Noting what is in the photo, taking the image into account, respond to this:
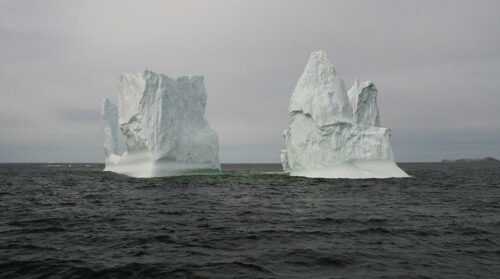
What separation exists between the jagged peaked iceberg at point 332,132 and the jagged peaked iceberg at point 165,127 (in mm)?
12273

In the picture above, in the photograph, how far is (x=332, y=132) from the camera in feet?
113

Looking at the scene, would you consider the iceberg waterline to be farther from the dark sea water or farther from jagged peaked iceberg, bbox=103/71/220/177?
the dark sea water

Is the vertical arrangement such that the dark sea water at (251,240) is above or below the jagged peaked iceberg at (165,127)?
below

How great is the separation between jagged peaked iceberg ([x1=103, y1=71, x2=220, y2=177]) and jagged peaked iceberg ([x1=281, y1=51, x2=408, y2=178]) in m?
12.3

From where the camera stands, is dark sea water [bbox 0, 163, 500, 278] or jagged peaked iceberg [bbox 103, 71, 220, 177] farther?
Answer: jagged peaked iceberg [bbox 103, 71, 220, 177]

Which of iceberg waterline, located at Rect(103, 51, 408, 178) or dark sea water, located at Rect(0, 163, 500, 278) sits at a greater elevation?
iceberg waterline, located at Rect(103, 51, 408, 178)

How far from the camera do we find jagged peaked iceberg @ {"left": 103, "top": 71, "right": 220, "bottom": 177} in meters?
40.8

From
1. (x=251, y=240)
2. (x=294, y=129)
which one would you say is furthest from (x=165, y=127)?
(x=251, y=240)

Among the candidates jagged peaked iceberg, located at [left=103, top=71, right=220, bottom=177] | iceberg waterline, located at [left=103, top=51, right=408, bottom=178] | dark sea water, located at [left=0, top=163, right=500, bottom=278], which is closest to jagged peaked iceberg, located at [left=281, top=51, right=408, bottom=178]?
iceberg waterline, located at [left=103, top=51, right=408, bottom=178]

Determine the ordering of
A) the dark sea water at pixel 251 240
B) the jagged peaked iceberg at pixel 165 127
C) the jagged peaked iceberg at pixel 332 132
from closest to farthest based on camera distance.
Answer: the dark sea water at pixel 251 240, the jagged peaked iceberg at pixel 332 132, the jagged peaked iceberg at pixel 165 127

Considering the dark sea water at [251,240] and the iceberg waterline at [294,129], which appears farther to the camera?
the iceberg waterline at [294,129]

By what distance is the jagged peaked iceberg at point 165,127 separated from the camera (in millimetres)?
40812

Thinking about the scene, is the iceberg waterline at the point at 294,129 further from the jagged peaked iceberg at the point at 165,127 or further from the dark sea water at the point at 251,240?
the dark sea water at the point at 251,240

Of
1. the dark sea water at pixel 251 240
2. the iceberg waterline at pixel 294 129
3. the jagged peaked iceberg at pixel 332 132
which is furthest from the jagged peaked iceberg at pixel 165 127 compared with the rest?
the dark sea water at pixel 251 240
